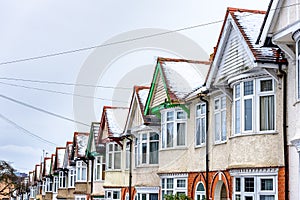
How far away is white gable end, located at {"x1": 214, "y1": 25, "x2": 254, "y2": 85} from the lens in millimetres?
20688

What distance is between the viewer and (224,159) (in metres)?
23.4

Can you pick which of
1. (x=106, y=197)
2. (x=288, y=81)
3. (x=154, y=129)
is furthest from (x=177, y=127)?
(x=106, y=197)

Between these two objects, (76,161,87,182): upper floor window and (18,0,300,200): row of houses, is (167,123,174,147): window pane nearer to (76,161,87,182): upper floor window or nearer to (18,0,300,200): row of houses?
(18,0,300,200): row of houses

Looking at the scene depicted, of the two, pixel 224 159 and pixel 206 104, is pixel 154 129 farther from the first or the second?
pixel 224 159

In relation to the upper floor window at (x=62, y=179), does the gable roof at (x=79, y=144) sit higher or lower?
higher

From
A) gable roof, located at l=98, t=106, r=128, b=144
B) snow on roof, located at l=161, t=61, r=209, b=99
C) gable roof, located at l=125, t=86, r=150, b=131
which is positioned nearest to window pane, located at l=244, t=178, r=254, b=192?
snow on roof, located at l=161, t=61, r=209, b=99

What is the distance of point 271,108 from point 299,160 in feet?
8.81

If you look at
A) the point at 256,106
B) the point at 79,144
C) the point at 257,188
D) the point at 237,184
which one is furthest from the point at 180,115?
the point at 79,144

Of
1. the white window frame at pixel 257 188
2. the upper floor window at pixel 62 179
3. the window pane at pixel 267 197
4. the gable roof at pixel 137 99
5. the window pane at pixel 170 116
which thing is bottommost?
the upper floor window at pixel 62 179

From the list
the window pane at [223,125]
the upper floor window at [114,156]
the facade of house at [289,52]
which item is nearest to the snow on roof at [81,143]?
the upper floor window at [114,156]

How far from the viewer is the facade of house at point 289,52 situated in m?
17.8

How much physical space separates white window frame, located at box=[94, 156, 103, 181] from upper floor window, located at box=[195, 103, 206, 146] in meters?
20.5

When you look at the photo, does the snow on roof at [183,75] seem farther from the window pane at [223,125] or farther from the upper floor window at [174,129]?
the window pane at [223,125]

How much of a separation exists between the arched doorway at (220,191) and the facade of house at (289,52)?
6.12 metres
